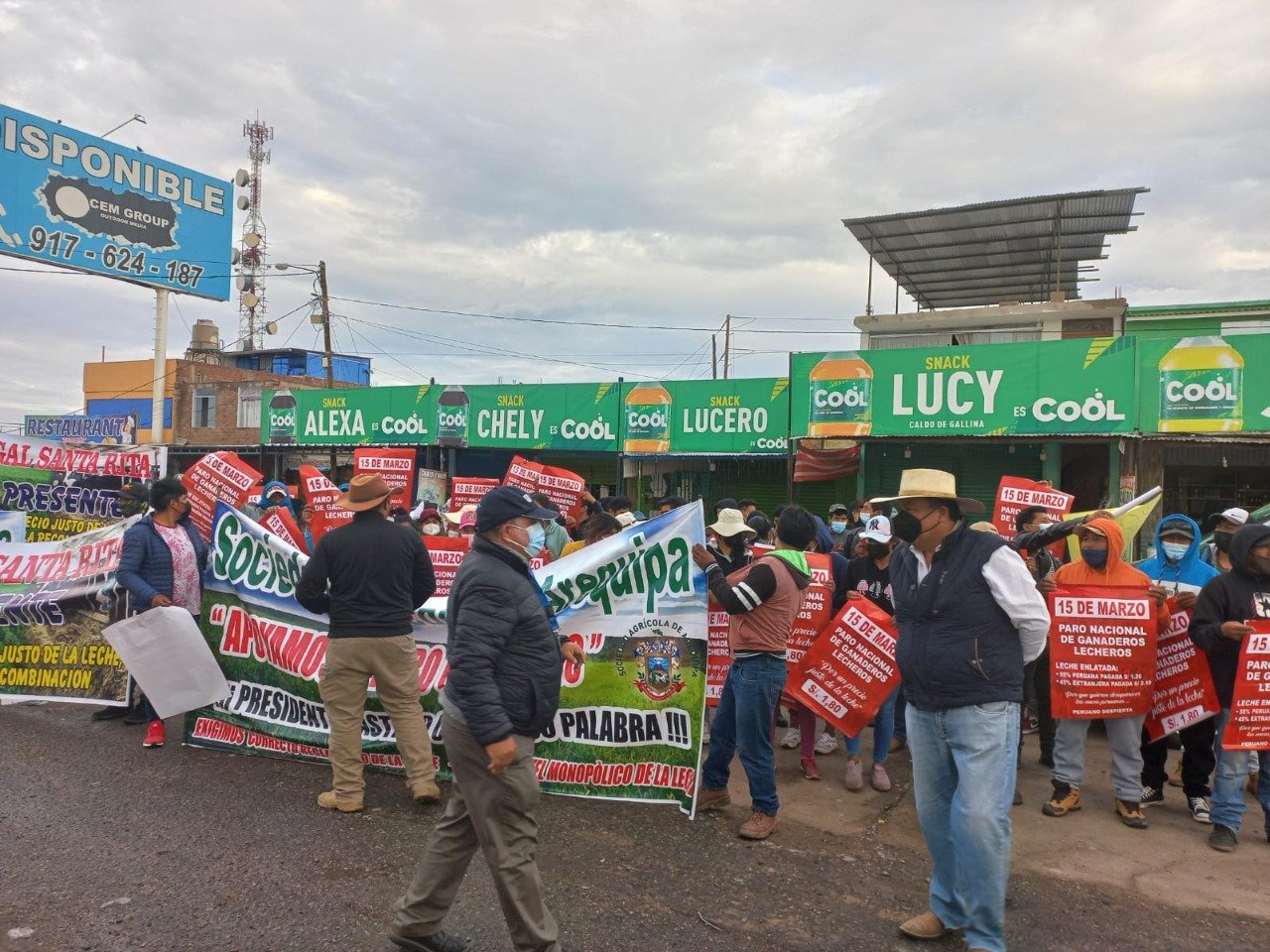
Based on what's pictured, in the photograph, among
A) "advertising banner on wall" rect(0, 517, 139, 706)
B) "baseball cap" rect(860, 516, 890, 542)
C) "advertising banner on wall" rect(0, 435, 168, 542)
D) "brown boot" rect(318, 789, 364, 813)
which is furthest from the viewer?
"advertising banner on wall" rect(0, 435, 168, 542)

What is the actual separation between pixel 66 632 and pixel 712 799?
521 cm

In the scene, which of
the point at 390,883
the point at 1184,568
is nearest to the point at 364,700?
the point at 390,883

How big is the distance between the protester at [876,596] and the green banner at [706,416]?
10.4m

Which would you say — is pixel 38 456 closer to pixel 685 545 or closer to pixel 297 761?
pixel 297 761

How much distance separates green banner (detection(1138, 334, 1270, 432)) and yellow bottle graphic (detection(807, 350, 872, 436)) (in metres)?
4.07

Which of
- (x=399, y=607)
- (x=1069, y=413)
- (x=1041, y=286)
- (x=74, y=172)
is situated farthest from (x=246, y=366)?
(x=399, y=607)

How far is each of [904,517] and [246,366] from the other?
58994mm

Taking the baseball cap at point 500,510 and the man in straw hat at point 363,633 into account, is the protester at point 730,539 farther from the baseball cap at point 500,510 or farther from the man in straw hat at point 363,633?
the baseball cap at point 500,510

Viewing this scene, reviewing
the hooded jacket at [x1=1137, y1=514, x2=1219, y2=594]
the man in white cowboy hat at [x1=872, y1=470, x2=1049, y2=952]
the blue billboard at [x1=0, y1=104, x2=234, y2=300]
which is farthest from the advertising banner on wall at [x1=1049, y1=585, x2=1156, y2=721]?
the blue billboard at [x1=0, y1=104, x2=234, y2=300]

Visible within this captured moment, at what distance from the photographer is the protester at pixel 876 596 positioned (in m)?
5.88

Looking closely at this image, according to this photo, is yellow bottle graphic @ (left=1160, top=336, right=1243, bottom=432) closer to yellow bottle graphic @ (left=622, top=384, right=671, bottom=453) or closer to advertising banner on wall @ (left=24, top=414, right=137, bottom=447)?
yellow bottle graphic @ (left=622, top=384, right=671, bottom=453)

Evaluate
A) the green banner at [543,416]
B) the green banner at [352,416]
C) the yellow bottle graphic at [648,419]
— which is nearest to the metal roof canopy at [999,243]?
the yellow bottle graphic at [648,419]

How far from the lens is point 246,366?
56469 millimetres

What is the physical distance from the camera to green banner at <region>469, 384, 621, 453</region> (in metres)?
19.3
